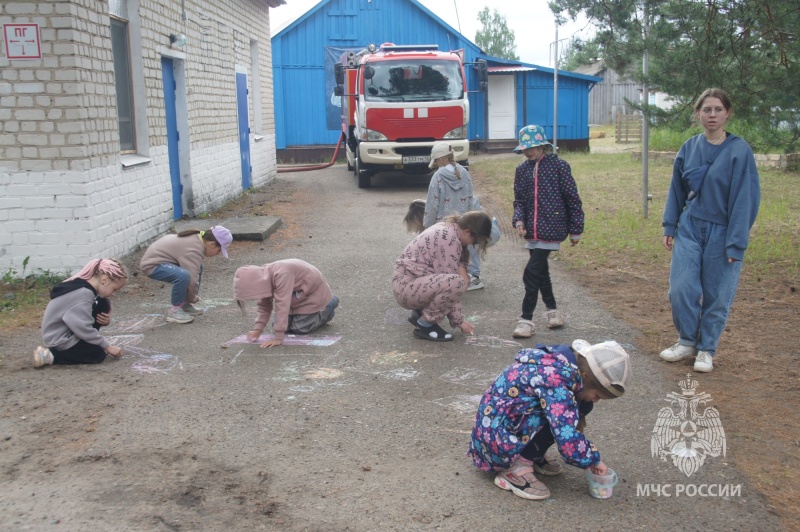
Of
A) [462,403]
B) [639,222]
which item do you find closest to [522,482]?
[462,403]

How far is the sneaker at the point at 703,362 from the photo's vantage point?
550cm

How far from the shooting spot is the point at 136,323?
6988 millimetres

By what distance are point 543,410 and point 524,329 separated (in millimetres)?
2822

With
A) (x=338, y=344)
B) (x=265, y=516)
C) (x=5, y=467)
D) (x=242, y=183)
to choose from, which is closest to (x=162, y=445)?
(x=5, y=467)

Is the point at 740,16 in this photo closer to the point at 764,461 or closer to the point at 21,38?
the point at 764,461

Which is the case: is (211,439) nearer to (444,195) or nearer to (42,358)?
(42,358)

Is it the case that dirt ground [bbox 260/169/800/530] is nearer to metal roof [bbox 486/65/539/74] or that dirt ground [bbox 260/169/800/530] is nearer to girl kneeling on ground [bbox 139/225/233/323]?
girl kneeling on ground [bbox 139/225/233/323]

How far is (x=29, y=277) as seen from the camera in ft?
27.1

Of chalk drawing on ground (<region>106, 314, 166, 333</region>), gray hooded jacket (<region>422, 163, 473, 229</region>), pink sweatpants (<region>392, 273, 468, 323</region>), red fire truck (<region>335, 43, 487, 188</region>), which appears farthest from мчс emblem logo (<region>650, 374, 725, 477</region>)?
red fire truck (<region>335, 43, 487, 188</region>)

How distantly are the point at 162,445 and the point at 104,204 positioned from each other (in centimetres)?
521

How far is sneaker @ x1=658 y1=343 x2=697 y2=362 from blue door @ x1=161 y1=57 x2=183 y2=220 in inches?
326

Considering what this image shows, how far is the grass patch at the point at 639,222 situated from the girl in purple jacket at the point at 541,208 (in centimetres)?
296

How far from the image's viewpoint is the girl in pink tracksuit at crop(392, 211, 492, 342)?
20.0ft

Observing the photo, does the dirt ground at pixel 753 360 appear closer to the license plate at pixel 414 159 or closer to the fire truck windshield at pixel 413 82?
the license plate at pixel 414 159
